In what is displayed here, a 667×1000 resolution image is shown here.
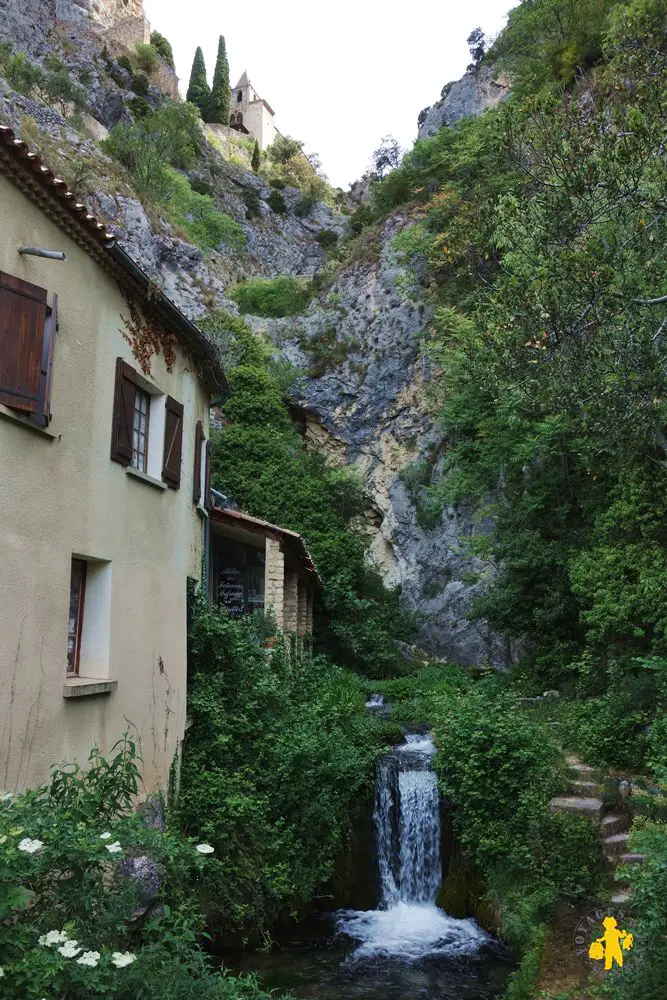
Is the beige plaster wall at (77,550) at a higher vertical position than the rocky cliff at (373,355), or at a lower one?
lower

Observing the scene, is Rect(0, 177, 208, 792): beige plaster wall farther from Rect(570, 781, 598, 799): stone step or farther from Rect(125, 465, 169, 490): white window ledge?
Rect(570, 781, 598, 799): stone step

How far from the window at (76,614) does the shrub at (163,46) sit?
173 feet

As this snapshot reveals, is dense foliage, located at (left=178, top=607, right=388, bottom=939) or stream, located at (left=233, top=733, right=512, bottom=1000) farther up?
dense foliage, located at (left=178, top=607, right=388, bottom=939)

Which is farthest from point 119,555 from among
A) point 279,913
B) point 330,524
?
point 330,524

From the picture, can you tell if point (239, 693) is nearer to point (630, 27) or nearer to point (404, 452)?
point (630, 27)

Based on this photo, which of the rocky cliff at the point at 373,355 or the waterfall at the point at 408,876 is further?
the rocky cliff at the point at 373,355

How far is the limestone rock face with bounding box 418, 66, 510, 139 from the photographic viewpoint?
27531 millimetres

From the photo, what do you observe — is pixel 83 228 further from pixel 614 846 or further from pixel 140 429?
pixel 614 846

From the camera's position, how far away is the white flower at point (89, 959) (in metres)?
4.09

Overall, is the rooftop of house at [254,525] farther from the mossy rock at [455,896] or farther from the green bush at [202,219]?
the green bush at [202,219]

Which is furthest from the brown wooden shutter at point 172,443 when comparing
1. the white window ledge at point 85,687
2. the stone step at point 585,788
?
the stone step at point 585,788

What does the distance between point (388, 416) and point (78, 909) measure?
21248 millimetres

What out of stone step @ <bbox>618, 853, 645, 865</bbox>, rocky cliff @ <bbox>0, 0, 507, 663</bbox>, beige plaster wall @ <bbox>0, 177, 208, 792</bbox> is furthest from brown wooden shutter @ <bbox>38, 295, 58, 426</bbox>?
rocky cliff @ <bbox>0, 0, 507, 663</bbox>

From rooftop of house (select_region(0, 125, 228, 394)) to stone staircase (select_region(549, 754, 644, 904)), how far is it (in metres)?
8.11
